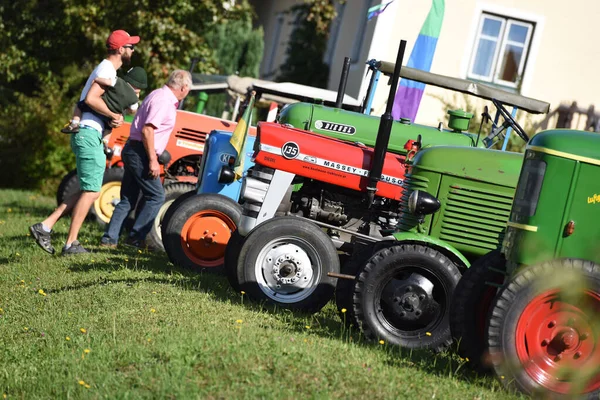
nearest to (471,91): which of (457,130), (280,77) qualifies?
(457,130)

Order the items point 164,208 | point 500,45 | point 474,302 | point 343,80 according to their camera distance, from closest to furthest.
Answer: point 474,302 < point 343,80 < point 164,208 < point 500,45

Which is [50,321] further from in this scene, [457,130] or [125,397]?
[457,130]

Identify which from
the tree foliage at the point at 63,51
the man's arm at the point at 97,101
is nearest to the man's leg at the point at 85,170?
the man's arm at the point at 97,101

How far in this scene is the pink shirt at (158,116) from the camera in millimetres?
9953

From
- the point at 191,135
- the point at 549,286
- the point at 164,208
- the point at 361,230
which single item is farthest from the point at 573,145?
the point at 191,135

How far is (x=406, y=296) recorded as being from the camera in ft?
21.9

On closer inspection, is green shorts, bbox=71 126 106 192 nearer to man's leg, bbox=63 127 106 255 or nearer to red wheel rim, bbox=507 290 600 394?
man's leg, bbox=63 127 106 255

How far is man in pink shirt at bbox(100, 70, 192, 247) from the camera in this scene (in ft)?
32.7

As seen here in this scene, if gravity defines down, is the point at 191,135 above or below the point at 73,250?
above

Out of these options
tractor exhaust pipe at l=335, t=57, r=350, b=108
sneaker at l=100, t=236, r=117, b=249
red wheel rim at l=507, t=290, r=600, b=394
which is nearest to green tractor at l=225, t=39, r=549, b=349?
red wheel rim at l=507, t=290, r=600, b=394

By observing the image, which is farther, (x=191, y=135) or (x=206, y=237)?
(x=191, y=135)

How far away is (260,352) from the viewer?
5.45 metres

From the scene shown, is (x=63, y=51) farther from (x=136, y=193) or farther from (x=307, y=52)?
(x=136, y=193)

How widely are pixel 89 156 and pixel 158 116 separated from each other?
0.94m
